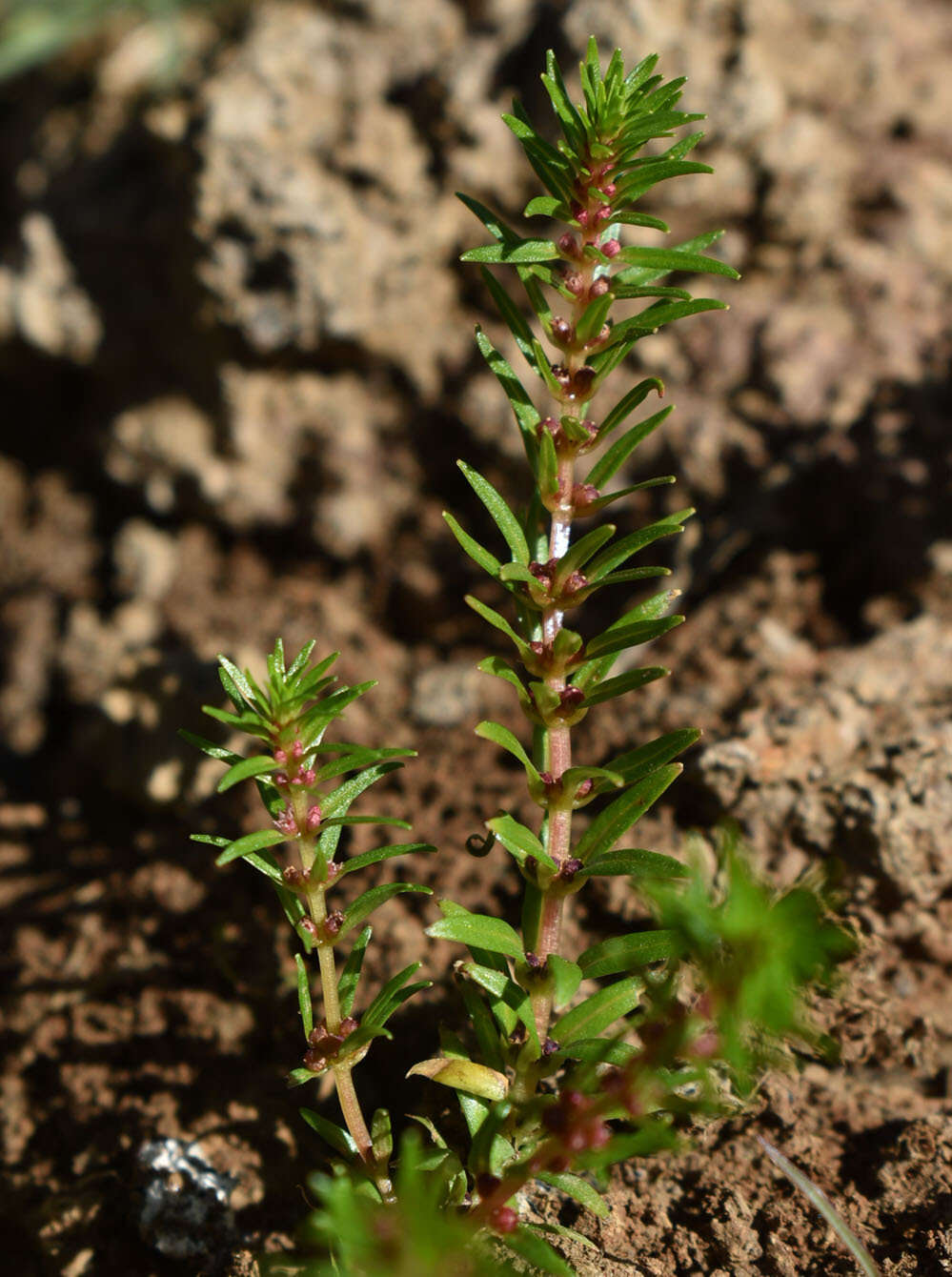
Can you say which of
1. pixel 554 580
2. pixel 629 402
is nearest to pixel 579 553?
pixel 554 580

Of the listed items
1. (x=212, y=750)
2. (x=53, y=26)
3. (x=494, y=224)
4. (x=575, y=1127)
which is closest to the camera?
(x=575, y=1127)

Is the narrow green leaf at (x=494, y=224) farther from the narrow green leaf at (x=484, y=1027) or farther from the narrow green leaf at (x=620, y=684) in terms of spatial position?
the narrow green leaf at (x=484, y=1027)

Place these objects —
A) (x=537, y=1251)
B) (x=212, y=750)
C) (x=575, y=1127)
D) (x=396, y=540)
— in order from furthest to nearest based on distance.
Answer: (x=396, y=540) < (x=212, y=750) < (x=537, y=1251) < (x=575, y=1127)

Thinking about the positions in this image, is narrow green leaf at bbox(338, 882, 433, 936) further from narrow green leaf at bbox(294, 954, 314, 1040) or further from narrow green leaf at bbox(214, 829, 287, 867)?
narrow green leaf at bbox(214, 829, 287, 867)

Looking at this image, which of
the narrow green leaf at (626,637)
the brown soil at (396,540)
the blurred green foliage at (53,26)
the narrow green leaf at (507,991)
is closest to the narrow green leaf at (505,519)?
the narrow green leaf at (626,637)

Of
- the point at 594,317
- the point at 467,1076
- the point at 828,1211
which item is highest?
the point at 594,317

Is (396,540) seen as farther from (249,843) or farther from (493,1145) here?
(493,1145)

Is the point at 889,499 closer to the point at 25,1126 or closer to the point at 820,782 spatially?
the point at 820,782

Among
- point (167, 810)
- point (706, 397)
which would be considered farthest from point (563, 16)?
point (167, 810)
